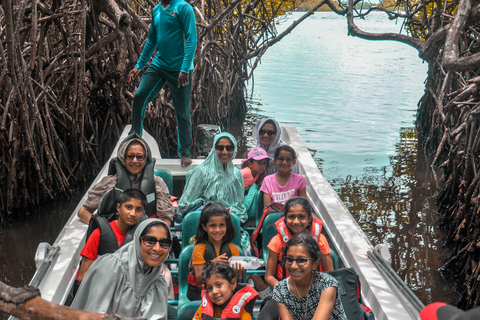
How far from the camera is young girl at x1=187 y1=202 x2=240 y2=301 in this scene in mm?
2824

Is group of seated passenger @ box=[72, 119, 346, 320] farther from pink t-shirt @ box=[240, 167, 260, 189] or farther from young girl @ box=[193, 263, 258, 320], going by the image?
pink t-shirt @ box=[240, 167, 260, 189]

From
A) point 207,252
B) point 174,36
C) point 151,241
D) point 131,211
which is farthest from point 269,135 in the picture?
point 151,241

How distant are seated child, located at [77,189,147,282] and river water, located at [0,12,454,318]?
2.12 m

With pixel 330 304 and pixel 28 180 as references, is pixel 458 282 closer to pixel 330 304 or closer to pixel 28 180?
pixel 330 304

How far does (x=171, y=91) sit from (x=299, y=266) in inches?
106

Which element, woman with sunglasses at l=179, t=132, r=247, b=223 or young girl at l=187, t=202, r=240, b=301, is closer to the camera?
young girl at l=187, t=202, r=240, b=301

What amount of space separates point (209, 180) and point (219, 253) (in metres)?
0.97

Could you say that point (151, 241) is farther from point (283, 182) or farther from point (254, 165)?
point (254, 165)

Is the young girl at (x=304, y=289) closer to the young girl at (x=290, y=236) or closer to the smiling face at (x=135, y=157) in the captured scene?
the young girl at (x=290, y=236)

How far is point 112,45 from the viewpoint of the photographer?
669 centimetres

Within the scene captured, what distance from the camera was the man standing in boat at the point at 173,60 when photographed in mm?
4266

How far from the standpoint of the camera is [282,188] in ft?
12.2

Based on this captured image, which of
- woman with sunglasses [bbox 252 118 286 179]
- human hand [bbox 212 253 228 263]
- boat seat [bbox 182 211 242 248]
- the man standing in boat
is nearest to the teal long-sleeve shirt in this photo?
the man standing in boat

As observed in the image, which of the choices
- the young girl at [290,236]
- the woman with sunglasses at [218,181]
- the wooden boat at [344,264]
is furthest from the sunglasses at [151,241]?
the woman with sunglasses at [218,181]
